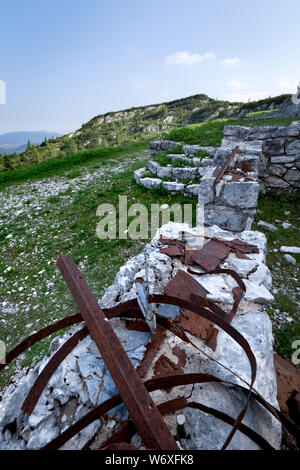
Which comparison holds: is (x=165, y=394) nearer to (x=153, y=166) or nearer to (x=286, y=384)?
Result: (x=286, y=384)

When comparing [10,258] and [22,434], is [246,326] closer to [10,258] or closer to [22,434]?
[22,434]

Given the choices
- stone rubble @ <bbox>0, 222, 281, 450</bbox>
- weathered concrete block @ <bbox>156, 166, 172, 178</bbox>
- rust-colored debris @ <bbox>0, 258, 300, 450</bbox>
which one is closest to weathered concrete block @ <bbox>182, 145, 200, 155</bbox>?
weathered concrete block @ <bbox>156, 166, 172, 178</bbox>

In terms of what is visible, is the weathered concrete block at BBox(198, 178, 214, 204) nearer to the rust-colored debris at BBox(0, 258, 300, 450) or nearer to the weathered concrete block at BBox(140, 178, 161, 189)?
the rust-colored debris at BBox(0, 258, 300, 450)

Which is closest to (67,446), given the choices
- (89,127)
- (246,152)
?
(246,152)

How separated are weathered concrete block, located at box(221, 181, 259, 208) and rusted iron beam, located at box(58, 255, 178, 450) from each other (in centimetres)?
266

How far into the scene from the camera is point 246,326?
1.56m

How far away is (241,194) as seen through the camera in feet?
11.0

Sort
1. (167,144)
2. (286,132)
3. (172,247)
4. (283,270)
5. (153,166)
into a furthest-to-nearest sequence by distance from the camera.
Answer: (167,144), (153,166), (286,132), (283,270), (172,247)

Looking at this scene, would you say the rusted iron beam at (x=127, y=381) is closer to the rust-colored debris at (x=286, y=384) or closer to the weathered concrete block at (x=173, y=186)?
the rust-colored debris at (x=286, y=384)

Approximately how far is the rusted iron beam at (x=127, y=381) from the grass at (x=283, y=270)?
8.07 ft

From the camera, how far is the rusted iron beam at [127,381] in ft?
2.96

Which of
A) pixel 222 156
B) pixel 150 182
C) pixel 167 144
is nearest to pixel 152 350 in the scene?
pixel 222 156

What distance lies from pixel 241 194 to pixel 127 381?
3022 mm
